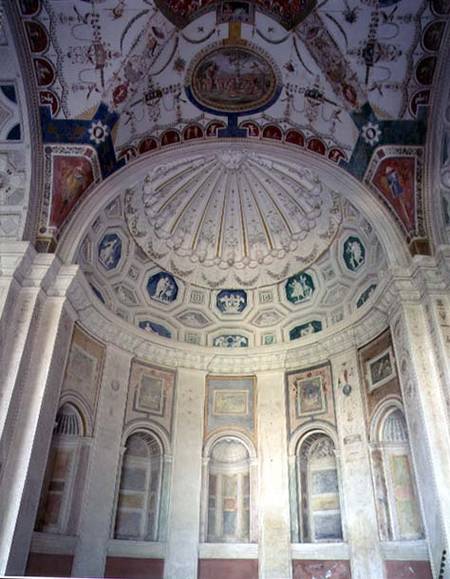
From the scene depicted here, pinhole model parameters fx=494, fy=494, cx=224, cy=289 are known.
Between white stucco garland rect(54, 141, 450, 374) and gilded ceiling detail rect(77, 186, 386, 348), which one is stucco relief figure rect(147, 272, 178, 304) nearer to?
gilded ceiling detail rect(77, 186, 386, 348)

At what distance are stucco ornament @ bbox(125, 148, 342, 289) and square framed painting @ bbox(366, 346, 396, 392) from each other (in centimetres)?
412

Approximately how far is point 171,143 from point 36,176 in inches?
138

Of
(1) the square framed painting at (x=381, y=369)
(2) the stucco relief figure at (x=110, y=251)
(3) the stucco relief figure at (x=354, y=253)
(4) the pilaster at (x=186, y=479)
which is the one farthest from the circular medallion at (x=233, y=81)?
(4) the pilaster at (x=186, y=479)

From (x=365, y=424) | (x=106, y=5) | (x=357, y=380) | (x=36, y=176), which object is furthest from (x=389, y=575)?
(x=106, y=5)

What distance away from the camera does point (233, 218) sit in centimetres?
1608

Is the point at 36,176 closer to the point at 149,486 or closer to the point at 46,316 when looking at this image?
the point at 46,316

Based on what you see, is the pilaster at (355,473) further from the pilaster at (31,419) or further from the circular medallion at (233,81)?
the pilaster at (31,419)

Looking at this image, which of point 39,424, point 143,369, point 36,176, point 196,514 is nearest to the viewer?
point 39,424

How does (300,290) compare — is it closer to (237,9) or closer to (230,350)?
(230,350)

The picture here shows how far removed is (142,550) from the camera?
12258 mm

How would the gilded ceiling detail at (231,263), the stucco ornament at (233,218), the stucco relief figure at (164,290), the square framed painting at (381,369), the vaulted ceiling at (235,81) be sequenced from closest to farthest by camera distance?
the vaulted ceiling at (235,81) < the square framed painting at (381,369) < the gilded ceiling detail at (231,263) < the stucco ornament at (233,218) < the stucco relief figure at (164,290)

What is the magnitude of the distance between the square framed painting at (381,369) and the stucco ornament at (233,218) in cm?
412

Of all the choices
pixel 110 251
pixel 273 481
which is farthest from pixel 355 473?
pixel 110 251

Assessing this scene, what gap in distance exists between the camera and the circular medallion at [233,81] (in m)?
11.4
